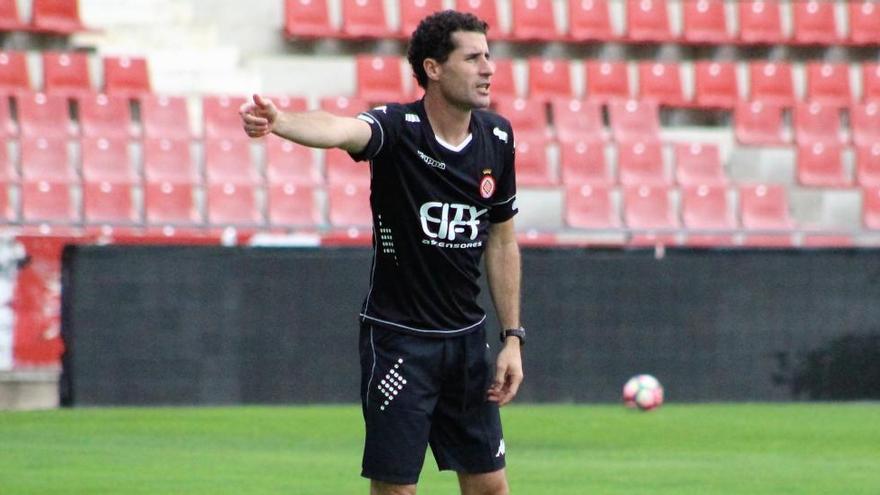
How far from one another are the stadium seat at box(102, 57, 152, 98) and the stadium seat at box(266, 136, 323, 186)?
5.43 ft

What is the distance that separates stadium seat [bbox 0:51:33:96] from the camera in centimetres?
1888

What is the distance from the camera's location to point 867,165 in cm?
2150

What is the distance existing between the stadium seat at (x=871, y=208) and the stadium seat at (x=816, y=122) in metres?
1.02

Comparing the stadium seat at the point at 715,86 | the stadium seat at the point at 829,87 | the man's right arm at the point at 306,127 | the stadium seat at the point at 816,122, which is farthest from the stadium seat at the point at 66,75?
the man's right arm at the point at 306,127

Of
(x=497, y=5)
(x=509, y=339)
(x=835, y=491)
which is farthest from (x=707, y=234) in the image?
(x=509, y=339)

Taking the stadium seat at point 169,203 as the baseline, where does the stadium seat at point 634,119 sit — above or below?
above

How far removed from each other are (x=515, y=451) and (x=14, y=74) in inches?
400

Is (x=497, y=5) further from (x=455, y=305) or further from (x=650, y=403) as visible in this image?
(x=455, y=305)

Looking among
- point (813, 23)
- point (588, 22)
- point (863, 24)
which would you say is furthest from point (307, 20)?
point (863, 24)

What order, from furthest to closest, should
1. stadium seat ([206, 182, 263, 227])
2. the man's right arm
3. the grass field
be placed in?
stadium seat ([206, 182, 263, 227]) < the grass field < the man's right arm

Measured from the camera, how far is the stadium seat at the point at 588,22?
22078 millimetres

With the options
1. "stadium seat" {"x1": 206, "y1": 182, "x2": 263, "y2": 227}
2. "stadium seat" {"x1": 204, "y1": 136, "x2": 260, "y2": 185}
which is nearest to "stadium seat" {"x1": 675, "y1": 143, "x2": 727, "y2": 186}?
"stadium seat" {"x1": 204, "y1": 136, "x2": 260, "y2": 185}

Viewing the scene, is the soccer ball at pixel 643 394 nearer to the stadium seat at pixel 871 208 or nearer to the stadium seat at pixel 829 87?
the stadium seat at pixel 871 208

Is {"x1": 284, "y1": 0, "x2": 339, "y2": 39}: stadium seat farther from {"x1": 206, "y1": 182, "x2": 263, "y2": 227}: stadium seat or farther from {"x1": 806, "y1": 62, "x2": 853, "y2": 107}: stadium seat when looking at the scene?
{"x1": 806, "y1": 62, "x2": 853, "y2": 107}: stadium seat
